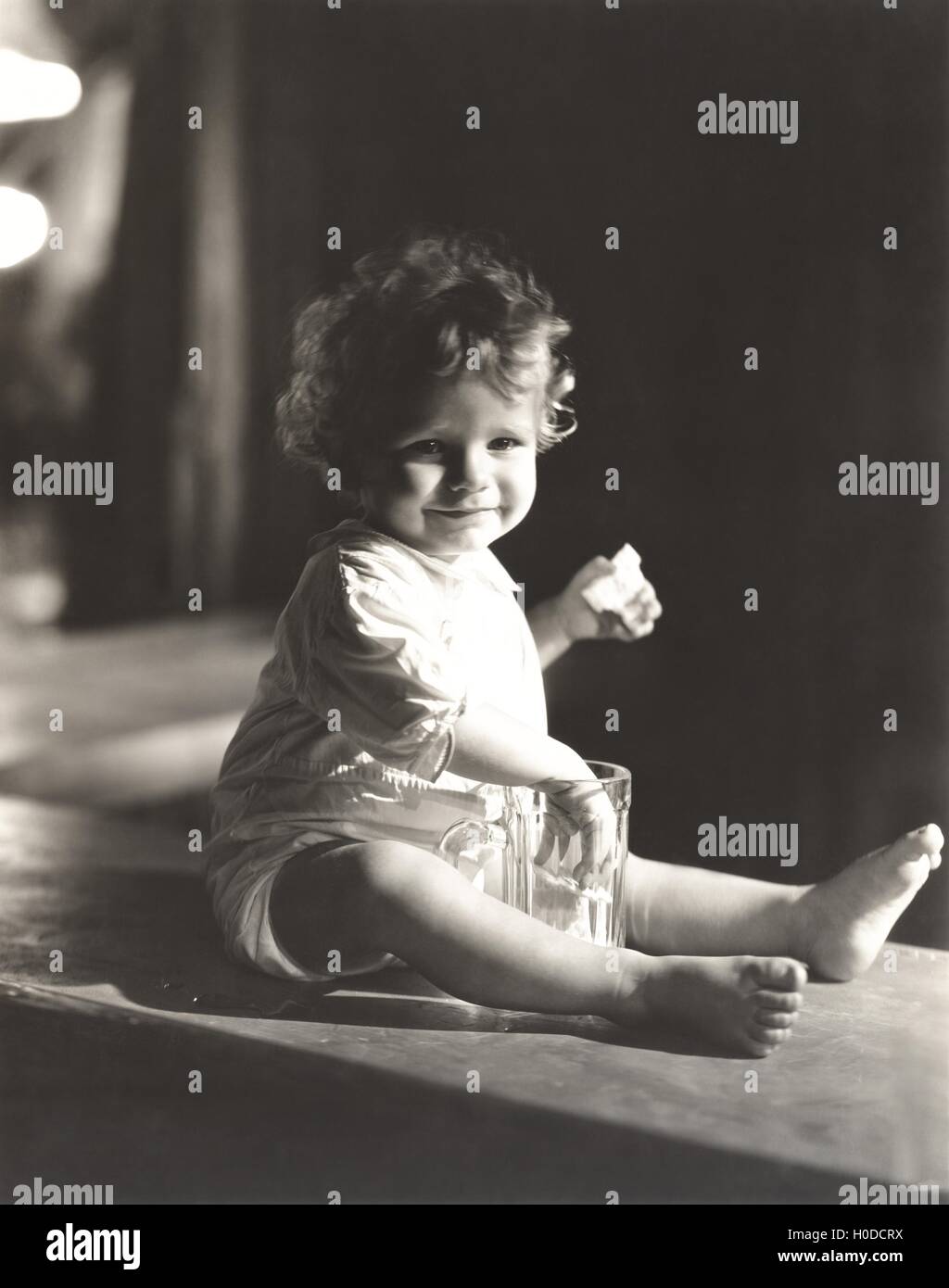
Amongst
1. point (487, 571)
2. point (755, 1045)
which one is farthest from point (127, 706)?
point (755, 1045)

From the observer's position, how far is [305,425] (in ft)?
2.99

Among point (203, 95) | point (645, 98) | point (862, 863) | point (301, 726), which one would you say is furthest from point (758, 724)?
point (203, 95)

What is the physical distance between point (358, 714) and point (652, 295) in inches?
13.4

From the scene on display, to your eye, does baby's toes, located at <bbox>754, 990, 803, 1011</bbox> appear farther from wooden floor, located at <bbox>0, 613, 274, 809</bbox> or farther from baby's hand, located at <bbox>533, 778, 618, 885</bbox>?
wooden floor, located at <bbox>0, 613, 274, 809</bbox>

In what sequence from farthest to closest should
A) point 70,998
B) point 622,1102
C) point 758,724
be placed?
point 758,724, point 70,998, point 622,1102

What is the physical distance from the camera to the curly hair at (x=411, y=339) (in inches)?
33.5

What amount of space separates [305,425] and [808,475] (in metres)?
0.32

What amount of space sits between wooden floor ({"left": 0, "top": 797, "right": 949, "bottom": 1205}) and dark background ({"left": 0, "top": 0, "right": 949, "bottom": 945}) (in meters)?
0.19

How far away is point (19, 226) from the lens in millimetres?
941

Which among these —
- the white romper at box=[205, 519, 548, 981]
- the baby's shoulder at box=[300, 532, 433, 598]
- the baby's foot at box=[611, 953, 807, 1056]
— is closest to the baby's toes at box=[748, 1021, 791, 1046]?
the baby's foot at box=[611, 953, 807, 1056]

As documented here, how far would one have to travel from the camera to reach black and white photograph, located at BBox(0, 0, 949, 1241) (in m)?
0.78

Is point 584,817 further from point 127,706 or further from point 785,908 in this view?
point 127,706

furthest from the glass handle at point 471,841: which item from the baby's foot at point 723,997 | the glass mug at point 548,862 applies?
the baby's foot at point 723,997
